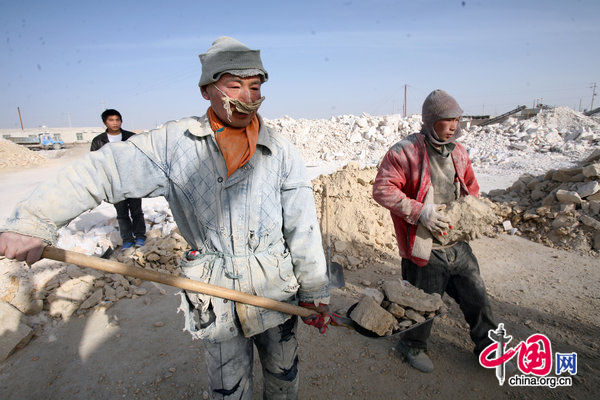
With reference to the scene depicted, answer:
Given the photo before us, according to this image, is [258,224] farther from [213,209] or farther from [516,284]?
[516,284]

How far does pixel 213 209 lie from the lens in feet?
5.48

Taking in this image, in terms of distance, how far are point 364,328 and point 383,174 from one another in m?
1.23

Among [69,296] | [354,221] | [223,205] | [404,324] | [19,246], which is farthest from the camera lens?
[354,221]

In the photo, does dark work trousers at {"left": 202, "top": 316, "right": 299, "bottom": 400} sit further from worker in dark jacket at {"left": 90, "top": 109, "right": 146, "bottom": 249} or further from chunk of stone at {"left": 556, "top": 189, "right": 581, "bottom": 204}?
chunk of stone at {"left": 556, "top": 189, "right": 581, "bottom": 204}

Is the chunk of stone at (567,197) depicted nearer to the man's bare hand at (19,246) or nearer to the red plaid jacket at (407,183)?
the red plaid jacket at (407,183)

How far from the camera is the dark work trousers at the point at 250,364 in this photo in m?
1.78

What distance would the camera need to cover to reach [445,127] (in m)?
2.64

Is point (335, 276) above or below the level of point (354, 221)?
below

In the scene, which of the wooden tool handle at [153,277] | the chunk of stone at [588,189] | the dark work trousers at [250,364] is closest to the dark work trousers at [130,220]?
the wooden tool handle at [153,277]

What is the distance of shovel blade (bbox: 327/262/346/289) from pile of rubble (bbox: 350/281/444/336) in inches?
71.6

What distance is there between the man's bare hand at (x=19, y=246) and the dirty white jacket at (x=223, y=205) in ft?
0.72

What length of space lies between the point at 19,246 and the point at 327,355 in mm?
2632

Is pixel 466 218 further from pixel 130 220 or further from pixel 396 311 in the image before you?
pixel 130 220

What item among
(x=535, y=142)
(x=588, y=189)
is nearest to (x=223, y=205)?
(x=588, y=189)
